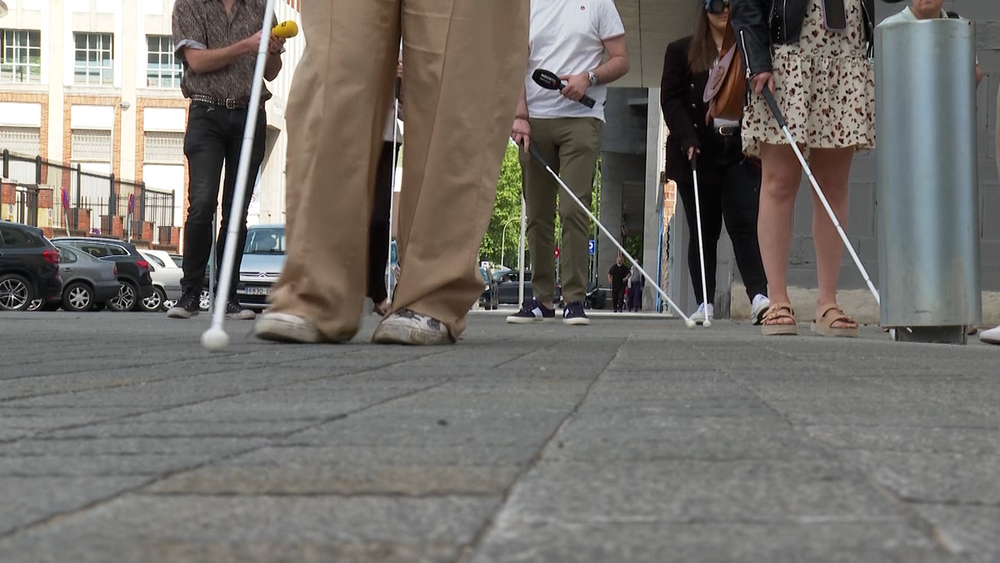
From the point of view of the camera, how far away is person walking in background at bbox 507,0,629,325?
801cm

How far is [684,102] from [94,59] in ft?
158

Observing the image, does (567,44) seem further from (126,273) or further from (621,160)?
(621,160)

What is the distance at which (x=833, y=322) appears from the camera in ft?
20.0

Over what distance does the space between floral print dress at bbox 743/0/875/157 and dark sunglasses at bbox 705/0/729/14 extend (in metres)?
1.42

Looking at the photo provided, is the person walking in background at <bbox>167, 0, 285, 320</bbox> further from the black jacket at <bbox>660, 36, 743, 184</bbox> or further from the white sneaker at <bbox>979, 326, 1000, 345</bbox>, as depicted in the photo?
the white sneaker at <bbox>979, 326, 1000, 345</bbox>

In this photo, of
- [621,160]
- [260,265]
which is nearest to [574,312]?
Result: [260,265]

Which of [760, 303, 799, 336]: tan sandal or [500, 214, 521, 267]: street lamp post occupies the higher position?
[500, 214, 521, 267]: street lamp post

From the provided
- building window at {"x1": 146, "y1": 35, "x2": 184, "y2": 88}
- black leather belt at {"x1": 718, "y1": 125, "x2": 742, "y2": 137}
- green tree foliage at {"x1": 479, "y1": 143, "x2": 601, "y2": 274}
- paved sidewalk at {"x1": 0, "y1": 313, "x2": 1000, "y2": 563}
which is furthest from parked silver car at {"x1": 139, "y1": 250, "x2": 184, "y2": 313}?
green tree foliage at {"x1": 479, "y1": 143, "x2": 601, "y2": 274}

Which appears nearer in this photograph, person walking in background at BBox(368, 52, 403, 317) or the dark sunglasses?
the dark sunglasses

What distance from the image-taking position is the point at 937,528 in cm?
119

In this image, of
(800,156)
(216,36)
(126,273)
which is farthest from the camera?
(126,273)

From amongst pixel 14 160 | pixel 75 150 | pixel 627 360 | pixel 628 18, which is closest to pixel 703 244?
pixel 627 360

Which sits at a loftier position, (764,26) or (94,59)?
(94,59)

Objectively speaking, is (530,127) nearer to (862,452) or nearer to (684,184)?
(684,184)
